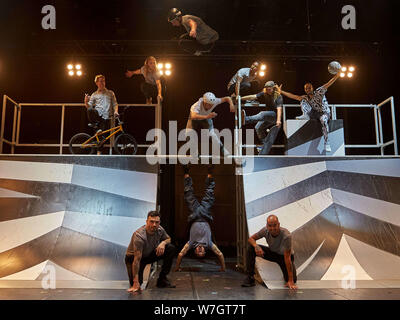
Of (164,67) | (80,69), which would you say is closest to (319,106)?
(164,67)

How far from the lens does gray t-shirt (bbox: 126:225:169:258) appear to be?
4.48 m

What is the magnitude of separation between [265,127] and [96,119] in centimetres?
301

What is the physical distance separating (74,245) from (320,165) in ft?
12.8

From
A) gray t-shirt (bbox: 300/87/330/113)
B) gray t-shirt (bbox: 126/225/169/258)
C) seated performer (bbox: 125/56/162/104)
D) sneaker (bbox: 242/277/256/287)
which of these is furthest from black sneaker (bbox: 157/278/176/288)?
gray t-shirt (bbox: 300/87/330/113)

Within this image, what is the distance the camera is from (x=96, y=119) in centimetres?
708

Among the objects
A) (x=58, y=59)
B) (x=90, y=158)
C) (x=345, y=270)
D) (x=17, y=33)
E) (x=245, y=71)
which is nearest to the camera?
(x=345, y=270)

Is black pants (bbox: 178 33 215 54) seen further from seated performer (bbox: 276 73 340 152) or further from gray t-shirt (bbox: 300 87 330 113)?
gray t-shirt (bbox: 300 87 330 113)

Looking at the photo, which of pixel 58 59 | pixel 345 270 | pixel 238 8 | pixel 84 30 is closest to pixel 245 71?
pixel 238 8

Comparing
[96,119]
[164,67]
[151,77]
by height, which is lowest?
[96,119]

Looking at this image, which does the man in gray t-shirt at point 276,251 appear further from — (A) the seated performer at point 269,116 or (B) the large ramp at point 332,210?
(A) the seated performer at point 269,116

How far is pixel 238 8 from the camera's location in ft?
29.7

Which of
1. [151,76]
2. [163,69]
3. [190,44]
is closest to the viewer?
[151,76]

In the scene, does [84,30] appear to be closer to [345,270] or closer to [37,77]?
[37,77]

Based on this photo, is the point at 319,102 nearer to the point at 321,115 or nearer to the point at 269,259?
the point at 321,115
